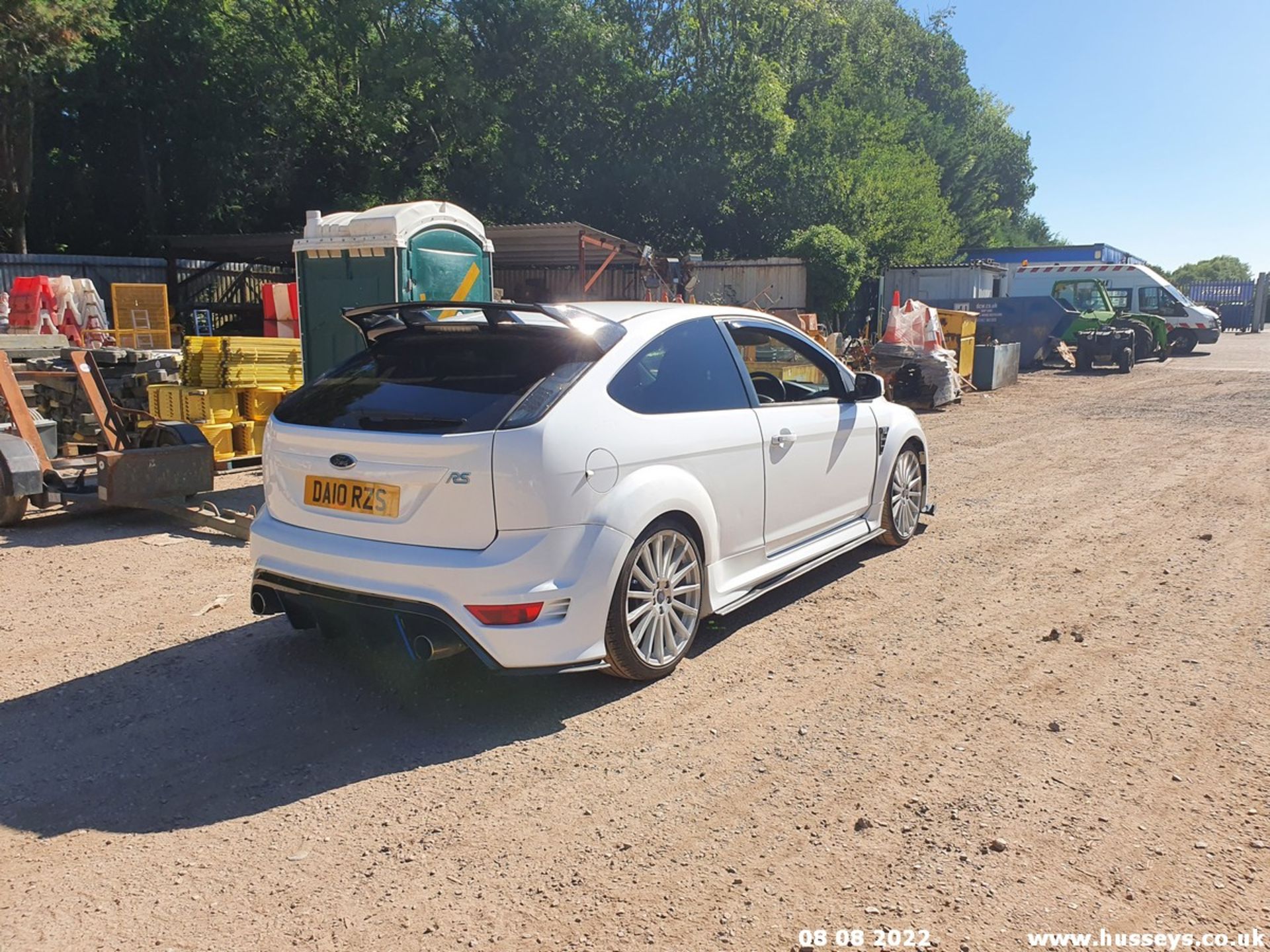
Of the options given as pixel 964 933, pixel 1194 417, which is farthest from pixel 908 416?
pixel 1194 417

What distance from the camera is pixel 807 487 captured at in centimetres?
520

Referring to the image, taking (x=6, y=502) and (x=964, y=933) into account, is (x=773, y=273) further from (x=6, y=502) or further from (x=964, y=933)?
(x=964, y=933)

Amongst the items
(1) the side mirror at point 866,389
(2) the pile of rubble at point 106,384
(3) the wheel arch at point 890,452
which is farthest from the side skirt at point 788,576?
(2) the pile of rubble at point 106,384

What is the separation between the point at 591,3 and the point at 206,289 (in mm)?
15438

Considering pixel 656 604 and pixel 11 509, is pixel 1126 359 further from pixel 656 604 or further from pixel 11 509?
pixel 11 509

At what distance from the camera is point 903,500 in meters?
6.39

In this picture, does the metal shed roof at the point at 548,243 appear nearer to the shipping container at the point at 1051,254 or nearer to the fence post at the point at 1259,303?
the shipping container at the point at 1051,254

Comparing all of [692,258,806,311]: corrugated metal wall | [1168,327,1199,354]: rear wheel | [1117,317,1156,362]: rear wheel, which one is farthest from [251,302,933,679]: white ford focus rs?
[1168,327,1199,354]: rear wheel

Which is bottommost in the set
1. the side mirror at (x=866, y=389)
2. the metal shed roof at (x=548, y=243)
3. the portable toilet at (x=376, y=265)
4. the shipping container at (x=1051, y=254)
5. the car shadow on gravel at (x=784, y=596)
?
the car shadow on gravel at (x=784, y=596)

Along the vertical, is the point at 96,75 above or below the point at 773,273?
above

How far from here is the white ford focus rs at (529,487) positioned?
12.0ft

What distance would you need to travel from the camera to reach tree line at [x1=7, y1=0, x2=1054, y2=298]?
26406 millimetres

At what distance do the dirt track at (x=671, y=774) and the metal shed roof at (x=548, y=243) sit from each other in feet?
43.0

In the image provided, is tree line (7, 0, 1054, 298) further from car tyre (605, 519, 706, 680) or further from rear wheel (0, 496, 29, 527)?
car tyre (605, 519, 706, 680)
